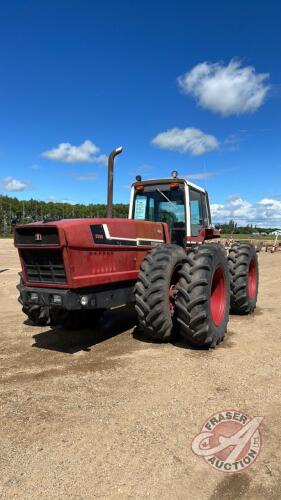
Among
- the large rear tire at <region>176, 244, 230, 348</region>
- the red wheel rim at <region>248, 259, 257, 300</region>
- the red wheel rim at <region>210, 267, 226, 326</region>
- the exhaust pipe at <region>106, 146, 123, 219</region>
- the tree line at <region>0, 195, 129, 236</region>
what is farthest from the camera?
the tree line at <region>0, 195, 129, 236</region>

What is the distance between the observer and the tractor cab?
7711 mm

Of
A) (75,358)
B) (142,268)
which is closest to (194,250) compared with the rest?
(142,268)

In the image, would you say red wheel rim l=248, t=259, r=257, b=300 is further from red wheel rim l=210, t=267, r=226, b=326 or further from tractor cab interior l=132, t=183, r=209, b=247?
red wheel rim l=210, t=267, r=226, b=326

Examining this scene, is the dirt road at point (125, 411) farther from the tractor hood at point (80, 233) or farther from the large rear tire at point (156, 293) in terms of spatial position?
the tractor hood at point (80, 233)

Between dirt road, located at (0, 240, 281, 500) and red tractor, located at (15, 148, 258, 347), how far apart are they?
391 mm

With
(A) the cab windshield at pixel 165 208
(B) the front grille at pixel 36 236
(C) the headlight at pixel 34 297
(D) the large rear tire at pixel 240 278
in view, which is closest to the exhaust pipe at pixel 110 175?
(B) the front grille at pixel 36 236

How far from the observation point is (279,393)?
14.6 ft

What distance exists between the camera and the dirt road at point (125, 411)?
295cm

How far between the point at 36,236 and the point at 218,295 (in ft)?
10.1

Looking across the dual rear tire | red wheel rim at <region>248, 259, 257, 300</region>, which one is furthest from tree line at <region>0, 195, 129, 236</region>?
the dual rear tire

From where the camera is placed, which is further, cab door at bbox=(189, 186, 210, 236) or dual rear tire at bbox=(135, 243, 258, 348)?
cab door at bbox=(189, 186, 210, 236)

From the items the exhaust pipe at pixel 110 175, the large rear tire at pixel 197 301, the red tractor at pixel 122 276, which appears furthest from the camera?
the exhaust pipe at pixel 110 175

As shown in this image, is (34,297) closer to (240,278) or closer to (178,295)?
(178,295)

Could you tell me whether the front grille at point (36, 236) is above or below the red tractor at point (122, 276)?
above
